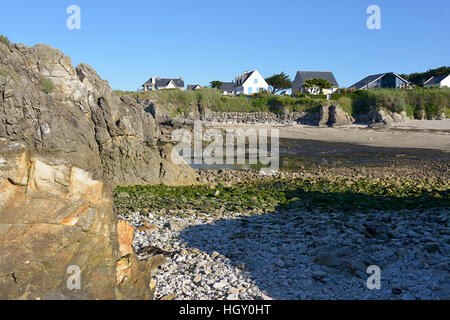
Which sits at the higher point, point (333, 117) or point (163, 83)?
point (163, 83)

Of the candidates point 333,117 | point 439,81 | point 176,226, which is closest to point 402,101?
point 333,117

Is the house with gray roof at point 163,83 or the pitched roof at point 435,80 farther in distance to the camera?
the house with gray roof at point 163,83

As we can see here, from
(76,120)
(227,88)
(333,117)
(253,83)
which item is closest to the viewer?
(76,120)

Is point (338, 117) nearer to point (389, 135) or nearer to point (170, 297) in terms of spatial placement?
point (389, 135)

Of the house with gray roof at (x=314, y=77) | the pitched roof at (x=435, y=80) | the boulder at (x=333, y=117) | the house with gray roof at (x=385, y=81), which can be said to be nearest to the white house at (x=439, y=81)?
the pitched roof at (x=435, y=80)

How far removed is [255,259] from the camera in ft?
24.8

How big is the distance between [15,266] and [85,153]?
2.31m

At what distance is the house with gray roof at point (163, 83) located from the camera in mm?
81250

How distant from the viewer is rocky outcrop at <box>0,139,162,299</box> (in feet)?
14.8

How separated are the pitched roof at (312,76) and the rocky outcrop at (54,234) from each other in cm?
6573

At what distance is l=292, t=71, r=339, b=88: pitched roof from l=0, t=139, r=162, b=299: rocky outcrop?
65.7m

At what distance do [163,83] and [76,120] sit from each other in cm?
7602

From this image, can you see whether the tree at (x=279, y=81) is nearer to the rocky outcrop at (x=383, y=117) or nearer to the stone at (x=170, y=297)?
the rocky outcrop at (x=383, y=117)

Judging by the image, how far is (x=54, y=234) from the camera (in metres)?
4.71
